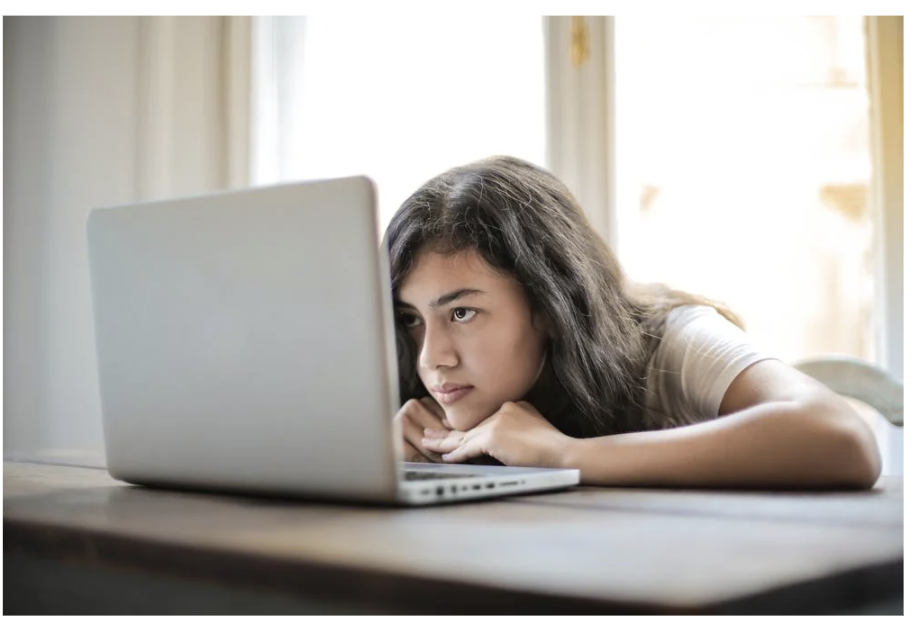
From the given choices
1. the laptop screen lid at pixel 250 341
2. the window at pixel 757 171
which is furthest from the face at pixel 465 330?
the window at pixel 757 171

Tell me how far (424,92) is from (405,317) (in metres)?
1.49

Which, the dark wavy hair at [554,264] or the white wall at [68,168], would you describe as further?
the white wall at [68,168]

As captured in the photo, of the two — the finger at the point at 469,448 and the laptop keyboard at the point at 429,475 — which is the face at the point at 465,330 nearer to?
the finger at the point at 469,448

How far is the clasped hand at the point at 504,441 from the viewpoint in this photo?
1.08 metres

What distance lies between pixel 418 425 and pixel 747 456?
0.51m

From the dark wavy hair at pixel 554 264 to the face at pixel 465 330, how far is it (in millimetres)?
22

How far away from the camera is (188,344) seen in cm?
89

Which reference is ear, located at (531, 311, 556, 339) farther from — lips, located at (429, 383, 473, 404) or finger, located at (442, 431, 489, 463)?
finger, located at (442, 431, 489, 463)

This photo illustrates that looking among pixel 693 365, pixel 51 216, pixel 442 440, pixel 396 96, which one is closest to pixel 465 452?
pixel 442 440

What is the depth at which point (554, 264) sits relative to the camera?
1.39m

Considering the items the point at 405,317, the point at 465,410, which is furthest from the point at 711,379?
the point at 405,317

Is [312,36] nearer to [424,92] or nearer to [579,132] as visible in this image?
[424,92]

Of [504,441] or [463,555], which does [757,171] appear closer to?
[504,441]

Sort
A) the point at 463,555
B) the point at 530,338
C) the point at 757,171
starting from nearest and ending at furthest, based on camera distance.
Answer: the point at 463,555 < the point at 530,338 < the point at 757,171
